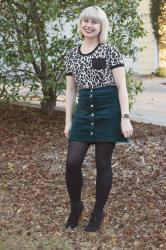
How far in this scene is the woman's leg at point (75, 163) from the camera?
4.61 metres

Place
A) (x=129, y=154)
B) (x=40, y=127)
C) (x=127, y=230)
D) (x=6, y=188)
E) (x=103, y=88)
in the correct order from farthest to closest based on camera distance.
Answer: (x=40, y=127) → (x=129, y=154) → (x=6, y=188) → (x=127, y=230) → (x=103, y=88)

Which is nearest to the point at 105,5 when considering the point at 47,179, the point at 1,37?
the point at 1,37

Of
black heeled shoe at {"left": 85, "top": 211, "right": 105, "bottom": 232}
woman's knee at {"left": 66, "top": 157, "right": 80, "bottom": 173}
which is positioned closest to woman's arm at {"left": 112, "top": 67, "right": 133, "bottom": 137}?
woman's knee at {"left": 66, "top": 157, "right": 80, "bottom": 173}

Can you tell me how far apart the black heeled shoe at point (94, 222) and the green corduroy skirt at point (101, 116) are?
2.11 ft

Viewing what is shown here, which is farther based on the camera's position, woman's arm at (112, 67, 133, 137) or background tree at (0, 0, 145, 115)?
background tree at (0, 0, 145, 115)

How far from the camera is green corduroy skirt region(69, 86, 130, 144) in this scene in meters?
4.57

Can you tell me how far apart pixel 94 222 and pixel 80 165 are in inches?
21.1

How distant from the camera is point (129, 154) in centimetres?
696

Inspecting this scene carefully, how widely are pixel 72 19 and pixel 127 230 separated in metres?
3.46

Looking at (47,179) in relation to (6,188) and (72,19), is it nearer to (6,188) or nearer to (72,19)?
(6,188)

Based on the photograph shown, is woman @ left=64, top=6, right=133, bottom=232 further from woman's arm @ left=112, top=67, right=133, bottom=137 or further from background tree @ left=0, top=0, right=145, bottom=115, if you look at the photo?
background tree @ left=0, top=0, right=145, bottom=115

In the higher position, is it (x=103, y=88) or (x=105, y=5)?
(x=105, y=5)

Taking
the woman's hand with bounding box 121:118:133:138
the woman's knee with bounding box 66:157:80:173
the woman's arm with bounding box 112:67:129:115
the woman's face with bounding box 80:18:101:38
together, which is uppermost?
the woman's face with bounding box 80:18:101:38

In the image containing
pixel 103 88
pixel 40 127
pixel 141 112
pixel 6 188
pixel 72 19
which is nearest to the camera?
pixel 103 88
